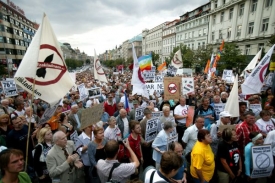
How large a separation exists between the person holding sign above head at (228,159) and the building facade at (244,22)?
1170 inches

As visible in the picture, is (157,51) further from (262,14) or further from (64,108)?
(64,108)

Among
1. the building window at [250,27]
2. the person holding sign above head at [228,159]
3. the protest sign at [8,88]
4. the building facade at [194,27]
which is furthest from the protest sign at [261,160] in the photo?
the building facade at [194,27]

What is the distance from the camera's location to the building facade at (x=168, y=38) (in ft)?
199

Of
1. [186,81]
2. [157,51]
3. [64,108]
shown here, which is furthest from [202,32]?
[64,108]

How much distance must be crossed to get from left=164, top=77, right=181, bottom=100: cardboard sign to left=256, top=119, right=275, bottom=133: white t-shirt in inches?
115

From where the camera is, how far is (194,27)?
156ft

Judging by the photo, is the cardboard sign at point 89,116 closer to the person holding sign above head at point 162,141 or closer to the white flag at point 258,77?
the person holding sign above head at point 162,141

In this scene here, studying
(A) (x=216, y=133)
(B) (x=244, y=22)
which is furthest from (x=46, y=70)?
(B) (x=244, y=22)

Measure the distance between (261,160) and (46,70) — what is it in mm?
4625

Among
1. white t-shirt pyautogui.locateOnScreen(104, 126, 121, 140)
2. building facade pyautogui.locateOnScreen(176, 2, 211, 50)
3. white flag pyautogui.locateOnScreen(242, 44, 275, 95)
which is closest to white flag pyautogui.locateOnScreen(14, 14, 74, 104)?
white t-shirt pyautogui.locateOnScreen(104, 126, 121, 140)

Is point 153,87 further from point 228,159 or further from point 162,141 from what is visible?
point 228,159

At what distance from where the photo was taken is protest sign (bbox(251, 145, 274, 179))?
3.38 metres

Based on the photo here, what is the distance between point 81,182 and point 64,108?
413cm

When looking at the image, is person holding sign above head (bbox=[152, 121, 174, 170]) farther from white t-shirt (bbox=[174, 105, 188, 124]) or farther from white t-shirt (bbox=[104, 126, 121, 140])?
white t-shirt (bbox=[174, 105, 188, 124])
